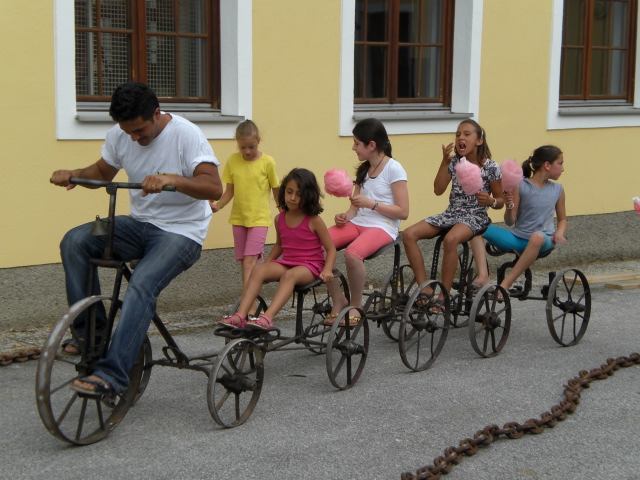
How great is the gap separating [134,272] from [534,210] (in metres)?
3.58

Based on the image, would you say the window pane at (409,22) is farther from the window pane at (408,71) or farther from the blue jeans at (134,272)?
the blue jeans at (134,272)

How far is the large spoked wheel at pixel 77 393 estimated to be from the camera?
452 centimetres

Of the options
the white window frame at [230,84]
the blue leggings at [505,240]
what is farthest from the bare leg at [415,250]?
the white window frame at [230,84]

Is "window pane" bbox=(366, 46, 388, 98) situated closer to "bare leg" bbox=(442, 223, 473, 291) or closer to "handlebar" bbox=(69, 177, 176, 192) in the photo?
"bare leg" bbox=(442, 223, 473, 291)

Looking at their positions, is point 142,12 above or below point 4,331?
above

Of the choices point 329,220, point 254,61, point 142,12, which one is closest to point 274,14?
point 254,61

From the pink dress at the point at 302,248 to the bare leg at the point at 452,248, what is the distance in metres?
1.15

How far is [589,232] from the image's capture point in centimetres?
1111

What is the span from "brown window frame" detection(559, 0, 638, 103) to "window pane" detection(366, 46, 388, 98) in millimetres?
2435

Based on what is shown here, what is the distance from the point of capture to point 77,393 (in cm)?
470

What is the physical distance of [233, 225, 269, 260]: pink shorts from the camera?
25.7 ft

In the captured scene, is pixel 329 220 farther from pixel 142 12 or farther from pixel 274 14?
pixel 142 12

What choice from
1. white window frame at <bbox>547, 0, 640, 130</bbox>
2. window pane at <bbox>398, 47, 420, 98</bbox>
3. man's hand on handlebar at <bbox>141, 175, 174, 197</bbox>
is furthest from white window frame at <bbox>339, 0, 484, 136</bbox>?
man's hand on handlebar at <bbox>141, 175, 174, 197</bbox>

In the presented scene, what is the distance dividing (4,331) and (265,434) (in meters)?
3.02
